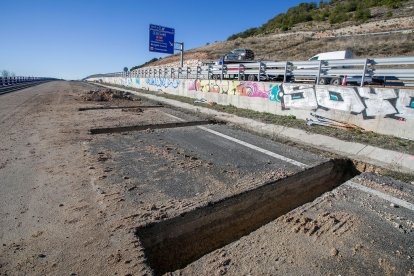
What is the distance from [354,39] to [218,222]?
41.0 metres

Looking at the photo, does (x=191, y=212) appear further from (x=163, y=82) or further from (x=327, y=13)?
(x=327, y=13)

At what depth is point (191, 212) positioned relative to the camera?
362 centimetres

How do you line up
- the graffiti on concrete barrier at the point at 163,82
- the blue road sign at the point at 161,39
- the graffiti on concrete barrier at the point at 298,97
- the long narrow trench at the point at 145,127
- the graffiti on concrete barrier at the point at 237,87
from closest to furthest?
the long narrow trench at the point at 145,127, the graffiti on concrete barrier at the point at 298,97, the graffiti on concrete barrier at the point at 237,87, the graffiti on concrete barrier at the point at 163,82, the blue road sign at the point at 161,39

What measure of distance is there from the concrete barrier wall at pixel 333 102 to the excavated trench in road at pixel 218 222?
4140 millimetres

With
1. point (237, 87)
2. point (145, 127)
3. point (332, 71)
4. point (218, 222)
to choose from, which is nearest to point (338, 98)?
point (332, 71)

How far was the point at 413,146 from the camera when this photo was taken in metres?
6.99

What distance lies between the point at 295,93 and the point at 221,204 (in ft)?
27.5

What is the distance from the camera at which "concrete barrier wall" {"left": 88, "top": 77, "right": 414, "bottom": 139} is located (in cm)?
770

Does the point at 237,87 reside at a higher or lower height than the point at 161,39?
lower

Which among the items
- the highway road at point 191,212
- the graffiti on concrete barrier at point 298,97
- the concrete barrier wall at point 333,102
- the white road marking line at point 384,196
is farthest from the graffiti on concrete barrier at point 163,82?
the white road marking line at point 384,196

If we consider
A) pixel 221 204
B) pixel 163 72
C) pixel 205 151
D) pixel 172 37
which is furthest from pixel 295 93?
pixel 172 37

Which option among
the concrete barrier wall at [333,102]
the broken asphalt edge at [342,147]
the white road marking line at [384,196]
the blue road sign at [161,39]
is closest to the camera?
the white road marking line at [384,196]

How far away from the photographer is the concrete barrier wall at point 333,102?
25.3 feet

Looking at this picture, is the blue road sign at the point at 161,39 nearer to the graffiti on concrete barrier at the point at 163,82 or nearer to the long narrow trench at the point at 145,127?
the graffiti on concrete barrier at the point at 163,82
